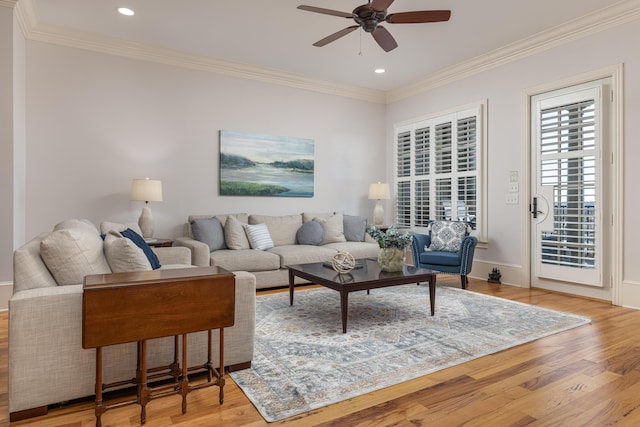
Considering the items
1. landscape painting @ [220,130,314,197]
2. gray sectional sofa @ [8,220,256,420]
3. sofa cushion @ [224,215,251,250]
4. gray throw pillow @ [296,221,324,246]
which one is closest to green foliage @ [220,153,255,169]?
landscape painting @ [220,130,314,197]

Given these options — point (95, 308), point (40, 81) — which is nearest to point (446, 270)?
point (95, 308)

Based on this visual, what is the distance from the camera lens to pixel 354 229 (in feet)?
17.8

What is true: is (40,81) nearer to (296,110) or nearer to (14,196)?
(14,196)

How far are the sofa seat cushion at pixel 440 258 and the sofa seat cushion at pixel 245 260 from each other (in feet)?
5.77

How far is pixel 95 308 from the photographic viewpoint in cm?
155

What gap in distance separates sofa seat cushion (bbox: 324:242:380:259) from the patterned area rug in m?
0.84

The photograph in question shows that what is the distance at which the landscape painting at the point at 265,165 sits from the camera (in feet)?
16.7

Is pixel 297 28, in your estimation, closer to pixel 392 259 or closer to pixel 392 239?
pixel 392 239

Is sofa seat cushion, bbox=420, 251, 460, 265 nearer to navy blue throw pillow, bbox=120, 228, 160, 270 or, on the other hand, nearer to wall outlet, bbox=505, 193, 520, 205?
wall outlet, bbox=505, 193, 520, 205

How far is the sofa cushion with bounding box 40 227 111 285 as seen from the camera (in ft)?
6.11

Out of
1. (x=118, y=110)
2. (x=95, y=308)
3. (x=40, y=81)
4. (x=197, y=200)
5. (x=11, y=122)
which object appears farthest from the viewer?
(x=197, y=200)

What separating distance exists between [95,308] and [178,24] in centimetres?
338

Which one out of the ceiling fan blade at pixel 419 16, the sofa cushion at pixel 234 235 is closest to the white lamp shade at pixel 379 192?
the sofa cushion at pixel 234 235

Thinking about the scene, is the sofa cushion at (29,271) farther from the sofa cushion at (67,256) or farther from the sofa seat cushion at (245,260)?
the sofa seat cushion at (245,260)
